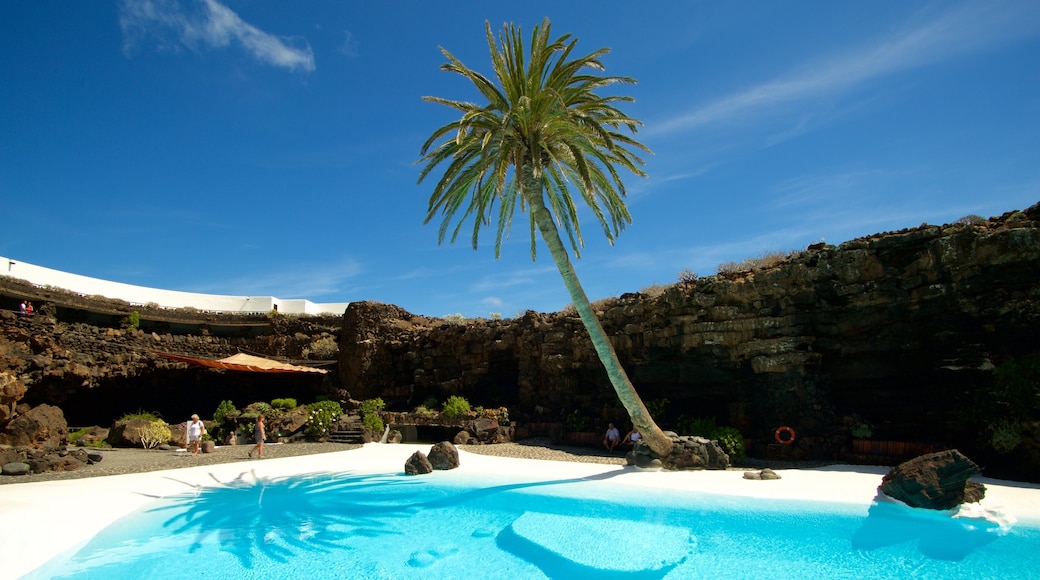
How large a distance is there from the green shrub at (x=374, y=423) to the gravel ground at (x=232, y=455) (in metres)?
2.00

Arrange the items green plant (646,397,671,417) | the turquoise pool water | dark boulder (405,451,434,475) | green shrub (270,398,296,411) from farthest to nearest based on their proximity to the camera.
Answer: green shrub (270,398,296,411), green plant (646,397,671,417), dark boulder (405,451,434,475), the turquoise pool water

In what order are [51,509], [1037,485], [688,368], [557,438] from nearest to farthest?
[51,509], [1037,485], [688,368], [557,438]

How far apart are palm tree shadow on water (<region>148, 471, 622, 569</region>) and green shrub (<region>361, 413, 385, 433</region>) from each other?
8.12 m

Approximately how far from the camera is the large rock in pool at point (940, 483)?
9.24 metres

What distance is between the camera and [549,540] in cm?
865

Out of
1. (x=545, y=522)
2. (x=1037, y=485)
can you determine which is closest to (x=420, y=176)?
(x=545, y=522)

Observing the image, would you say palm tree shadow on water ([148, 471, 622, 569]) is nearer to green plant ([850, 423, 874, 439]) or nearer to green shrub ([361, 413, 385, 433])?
green plant ([850, 423, 874, 439])

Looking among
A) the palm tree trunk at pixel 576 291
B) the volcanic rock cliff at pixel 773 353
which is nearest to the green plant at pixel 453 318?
the volcanic rock cliff at pixel 773 353

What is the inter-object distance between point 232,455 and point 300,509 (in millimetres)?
9047

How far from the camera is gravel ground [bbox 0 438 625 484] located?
47.1 feet

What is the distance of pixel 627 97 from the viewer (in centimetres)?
1422

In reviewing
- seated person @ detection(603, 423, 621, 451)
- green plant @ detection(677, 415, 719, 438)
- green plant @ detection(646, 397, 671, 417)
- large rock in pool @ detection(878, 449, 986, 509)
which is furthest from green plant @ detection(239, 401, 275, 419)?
large rock in pool @ detection(878, 449, 986, 509)

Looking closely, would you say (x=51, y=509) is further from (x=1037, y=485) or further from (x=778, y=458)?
(x=1037, y=485)

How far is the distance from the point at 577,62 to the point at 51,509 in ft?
47.6
